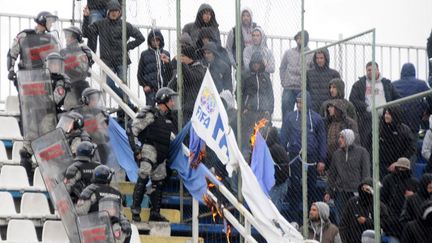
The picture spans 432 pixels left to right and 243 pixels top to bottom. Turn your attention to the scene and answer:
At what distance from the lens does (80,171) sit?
31719mm

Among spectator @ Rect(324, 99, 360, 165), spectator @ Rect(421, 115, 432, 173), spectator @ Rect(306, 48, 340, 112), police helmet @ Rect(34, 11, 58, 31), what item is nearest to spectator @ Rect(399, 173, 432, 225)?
spectator @ Rect(324, 99, 360, 165)

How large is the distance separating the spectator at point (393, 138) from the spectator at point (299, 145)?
2.46 feet

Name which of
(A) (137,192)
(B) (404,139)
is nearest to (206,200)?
(A) (137,192)

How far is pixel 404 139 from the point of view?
3111cm

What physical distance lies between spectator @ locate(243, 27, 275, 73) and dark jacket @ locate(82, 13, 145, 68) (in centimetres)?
283

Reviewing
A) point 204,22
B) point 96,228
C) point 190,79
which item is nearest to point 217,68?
point 190,79

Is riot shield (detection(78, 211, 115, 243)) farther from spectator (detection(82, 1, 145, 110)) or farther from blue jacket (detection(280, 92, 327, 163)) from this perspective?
spectator (detection(82, 1, 145, 110))

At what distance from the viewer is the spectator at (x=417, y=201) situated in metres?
29.1

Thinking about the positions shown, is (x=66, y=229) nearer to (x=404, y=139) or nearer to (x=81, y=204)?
(x=81, y=204)

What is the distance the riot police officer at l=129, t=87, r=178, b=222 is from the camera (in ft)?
106

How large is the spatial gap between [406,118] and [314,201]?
5.39 feet

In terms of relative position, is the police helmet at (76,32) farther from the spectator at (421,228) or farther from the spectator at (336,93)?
the spectator at (421,228)

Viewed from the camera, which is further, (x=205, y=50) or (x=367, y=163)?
(x=205, y=50)

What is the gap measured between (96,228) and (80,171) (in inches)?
46.2
